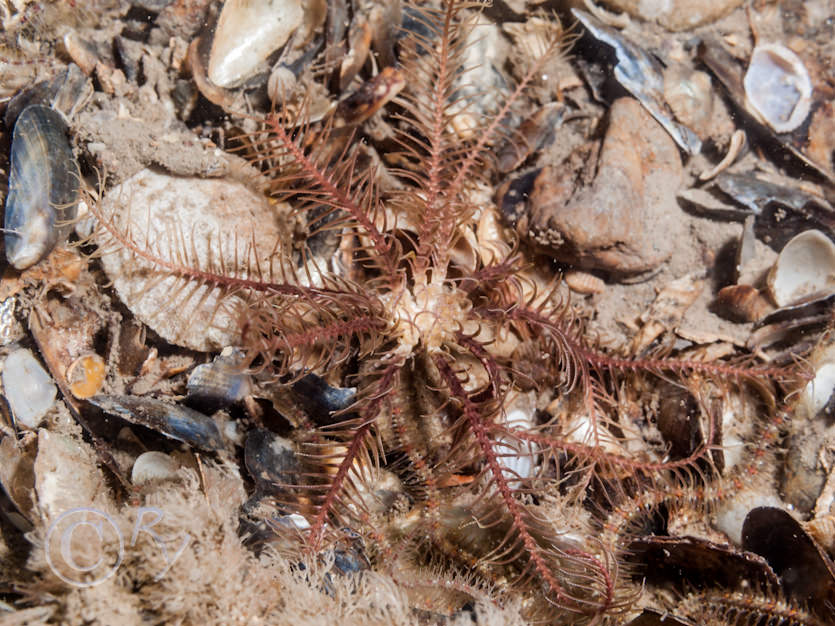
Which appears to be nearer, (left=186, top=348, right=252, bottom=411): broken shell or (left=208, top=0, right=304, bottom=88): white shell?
(left=186, top=348, right=252, bottom=411): broken shell

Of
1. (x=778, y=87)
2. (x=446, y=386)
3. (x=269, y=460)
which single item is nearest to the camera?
(x=269, y=460)

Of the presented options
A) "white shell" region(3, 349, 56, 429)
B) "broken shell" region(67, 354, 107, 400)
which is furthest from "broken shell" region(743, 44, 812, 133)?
"white shell" region(3, 349, 56, 429)

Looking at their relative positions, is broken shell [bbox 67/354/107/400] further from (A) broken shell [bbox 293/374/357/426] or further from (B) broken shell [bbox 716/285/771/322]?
(B) broken shell [bbox 716/285/771/322]

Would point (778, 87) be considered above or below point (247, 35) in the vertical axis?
below

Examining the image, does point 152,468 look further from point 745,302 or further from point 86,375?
point 745,302

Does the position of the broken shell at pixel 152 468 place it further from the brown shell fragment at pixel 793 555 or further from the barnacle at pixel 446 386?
the brown shell fragment at pixel 793 555

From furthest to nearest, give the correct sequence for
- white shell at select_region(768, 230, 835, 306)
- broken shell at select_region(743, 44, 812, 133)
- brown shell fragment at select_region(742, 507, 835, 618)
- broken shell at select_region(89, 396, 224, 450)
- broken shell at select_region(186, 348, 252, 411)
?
broken shell at select_region(743, 44, 812, 133)
white shell at select_region(768, 230, 835, 306)
broken shell at select_region(186, 348, 252, 411)
broken shell at select_region(89, 396, 224, 450)
brown shell fragment at select_region(742, 507, 835, 618)

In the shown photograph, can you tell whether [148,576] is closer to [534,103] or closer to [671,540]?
[671,540]

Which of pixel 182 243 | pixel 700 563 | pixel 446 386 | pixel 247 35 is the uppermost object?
pixel 247 35

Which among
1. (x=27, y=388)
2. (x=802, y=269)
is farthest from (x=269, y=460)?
(x=802, y=269)
